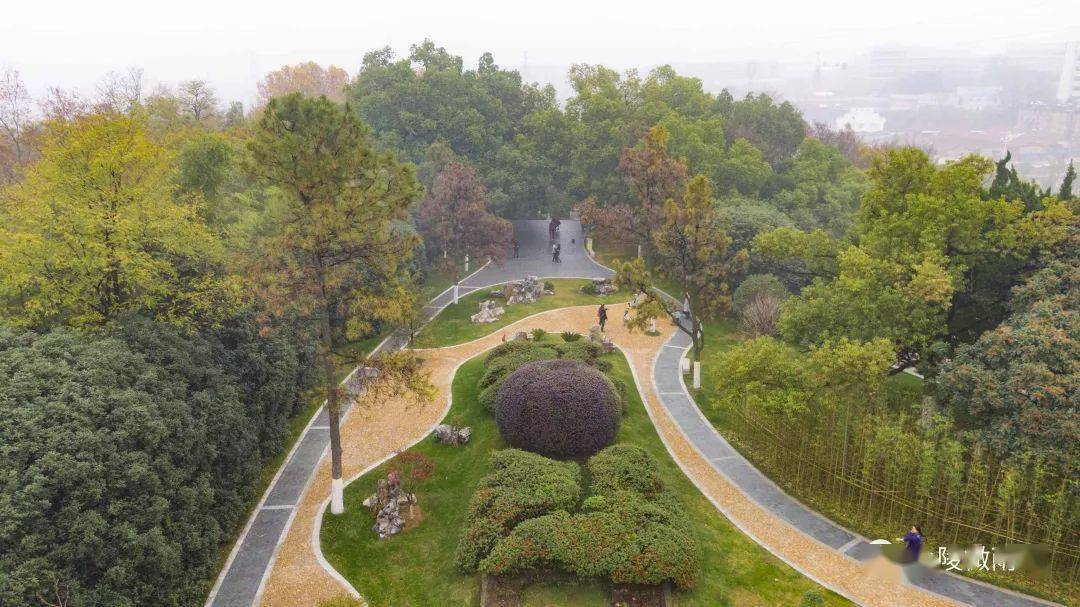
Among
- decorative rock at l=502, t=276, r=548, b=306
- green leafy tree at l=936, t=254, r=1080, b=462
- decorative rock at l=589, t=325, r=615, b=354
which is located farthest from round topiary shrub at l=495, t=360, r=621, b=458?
decorative rock at l=502, t=276, r=548, b=306

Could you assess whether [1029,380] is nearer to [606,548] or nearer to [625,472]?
[625,472]

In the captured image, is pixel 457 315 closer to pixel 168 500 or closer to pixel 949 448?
pixel 168 500

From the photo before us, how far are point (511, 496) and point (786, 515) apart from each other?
7187 millimetres

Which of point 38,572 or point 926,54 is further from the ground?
point 926,54

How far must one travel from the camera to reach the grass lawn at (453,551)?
45.9 ft

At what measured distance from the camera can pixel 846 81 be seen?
6939 inches

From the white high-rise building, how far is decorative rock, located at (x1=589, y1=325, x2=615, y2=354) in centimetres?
10633

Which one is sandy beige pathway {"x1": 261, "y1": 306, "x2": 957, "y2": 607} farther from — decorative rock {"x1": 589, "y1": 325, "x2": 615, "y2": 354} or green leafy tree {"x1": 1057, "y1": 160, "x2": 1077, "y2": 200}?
green leafy tree {"x1": 1057, "y1": 160, "x2": 1077, "y2": 200}

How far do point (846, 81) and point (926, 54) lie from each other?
24191 millimetres

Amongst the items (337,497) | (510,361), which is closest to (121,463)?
(337,497)

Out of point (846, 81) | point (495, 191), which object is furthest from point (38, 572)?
point (846, 81)

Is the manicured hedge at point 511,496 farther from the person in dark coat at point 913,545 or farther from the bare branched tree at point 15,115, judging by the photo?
the bare branched tree at point 15,115

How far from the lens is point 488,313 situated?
107ft

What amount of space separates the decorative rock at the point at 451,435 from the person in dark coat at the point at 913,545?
1227 cm
